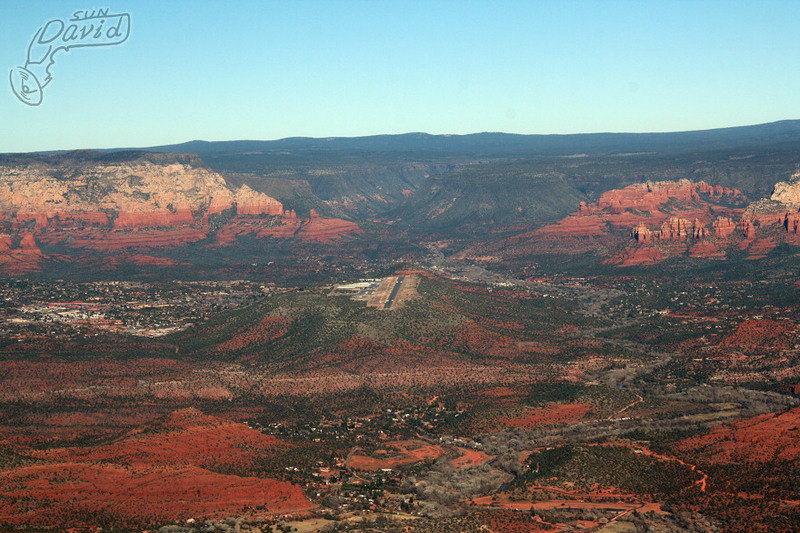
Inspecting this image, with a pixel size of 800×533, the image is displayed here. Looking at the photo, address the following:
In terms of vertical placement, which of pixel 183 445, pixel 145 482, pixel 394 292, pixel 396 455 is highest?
pixel 394 292

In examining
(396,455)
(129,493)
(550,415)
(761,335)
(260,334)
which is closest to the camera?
(129,493)

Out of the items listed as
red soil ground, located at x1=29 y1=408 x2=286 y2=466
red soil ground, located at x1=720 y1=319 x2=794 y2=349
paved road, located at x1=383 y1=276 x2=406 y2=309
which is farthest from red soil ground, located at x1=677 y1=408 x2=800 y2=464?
paved road, located at x1=383 y1=276 x2=406 y2=309

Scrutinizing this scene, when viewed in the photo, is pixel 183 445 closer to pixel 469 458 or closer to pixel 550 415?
pixel 469 458

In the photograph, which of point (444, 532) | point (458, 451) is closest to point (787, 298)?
point (458, 451)

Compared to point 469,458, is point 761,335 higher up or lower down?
higher up

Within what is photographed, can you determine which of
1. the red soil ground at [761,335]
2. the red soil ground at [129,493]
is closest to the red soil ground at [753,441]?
the red soil ground at [129,493]

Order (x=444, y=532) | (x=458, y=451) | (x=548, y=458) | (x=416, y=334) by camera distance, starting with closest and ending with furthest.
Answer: (x=444, y=532)
(x=548, y=458)
(x=458, y=451)
(x=416, y=334)

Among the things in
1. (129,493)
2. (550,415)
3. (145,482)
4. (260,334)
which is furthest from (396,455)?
(260,334)

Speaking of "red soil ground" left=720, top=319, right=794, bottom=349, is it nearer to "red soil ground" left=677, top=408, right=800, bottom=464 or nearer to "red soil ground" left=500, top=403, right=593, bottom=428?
"red soil ground" left=500, top=403, right=593, bottom=428

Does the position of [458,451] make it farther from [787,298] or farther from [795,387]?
[787,298]

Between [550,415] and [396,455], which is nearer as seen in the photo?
[396,455]

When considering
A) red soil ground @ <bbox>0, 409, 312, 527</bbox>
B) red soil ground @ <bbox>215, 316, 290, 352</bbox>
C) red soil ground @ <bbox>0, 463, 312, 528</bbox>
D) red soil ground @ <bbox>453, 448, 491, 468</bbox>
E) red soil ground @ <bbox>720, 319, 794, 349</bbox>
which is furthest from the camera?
red soil ground @ <bbox>215, 316, 290, 352</bbox>
